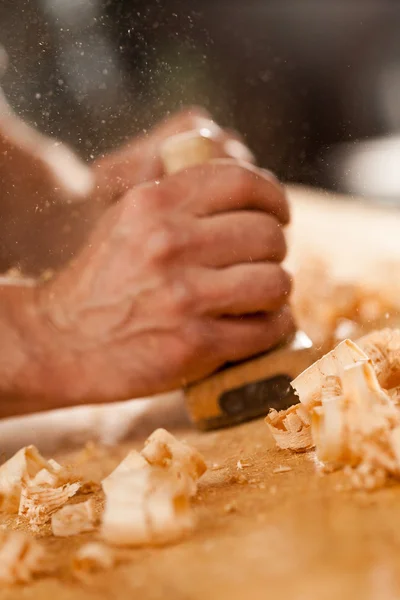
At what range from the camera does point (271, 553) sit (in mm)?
357

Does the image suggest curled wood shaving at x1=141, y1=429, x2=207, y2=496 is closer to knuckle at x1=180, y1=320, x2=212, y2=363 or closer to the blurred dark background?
knuckle at x1=180, y1=320, x2=212, y2=363

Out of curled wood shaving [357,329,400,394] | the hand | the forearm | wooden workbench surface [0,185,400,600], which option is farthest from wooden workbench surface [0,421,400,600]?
the forearm

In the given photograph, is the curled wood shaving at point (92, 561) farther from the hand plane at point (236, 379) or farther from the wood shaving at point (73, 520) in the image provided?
the hand plane at point (236, 379)

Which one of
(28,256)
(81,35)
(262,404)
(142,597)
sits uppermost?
(81,35)

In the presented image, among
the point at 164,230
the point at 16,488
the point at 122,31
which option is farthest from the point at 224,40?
the point at 16,488

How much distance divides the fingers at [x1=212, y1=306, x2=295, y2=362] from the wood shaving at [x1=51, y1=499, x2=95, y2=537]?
231 mm

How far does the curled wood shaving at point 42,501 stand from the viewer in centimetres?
54

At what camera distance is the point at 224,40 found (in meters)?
0.73

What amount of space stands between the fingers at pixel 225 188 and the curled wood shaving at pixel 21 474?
0.29 meters

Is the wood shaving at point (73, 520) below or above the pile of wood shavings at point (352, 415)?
below

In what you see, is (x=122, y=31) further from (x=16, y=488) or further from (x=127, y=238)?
(x=16, y=488)

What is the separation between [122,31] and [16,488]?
1.49ft

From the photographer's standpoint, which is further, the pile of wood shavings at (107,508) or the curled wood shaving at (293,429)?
the curled wood shaving at (293,429)

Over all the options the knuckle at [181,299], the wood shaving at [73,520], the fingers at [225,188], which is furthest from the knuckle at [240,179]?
the wood shaving at [73,520]
